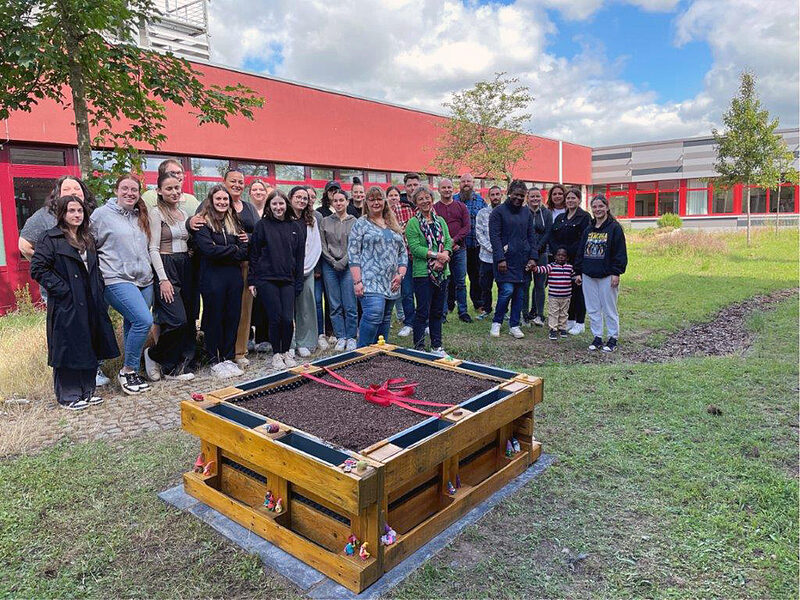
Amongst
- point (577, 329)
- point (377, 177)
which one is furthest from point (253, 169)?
point (577, 329)

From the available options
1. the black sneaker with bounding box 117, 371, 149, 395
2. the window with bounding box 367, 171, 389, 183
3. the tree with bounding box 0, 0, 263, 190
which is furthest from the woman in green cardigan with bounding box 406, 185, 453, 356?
the window with bounding box 367, 171, 389, 183

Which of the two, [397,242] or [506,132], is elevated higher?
[506,132]

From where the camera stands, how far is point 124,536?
10.4ft

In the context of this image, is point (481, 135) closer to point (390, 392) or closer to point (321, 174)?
point (321, 174)

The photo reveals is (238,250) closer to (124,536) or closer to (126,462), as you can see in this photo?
(126,462)

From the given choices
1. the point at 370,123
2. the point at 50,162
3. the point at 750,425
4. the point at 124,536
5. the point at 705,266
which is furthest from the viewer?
the point at 370,123

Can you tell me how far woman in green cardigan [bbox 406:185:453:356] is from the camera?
21.4 feet

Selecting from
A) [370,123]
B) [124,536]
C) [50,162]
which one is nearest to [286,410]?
[124,536]

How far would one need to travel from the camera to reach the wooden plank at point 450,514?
112 inches

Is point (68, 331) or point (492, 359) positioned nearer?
point (68, 331)

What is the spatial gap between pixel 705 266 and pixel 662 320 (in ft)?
25.0

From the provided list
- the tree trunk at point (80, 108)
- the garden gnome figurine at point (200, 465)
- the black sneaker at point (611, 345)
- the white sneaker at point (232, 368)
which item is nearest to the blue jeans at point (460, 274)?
the black sneaker at point (611, 345)

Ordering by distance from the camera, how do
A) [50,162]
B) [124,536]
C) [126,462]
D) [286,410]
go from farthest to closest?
[50,162]
[126,462]
[286,410]
[124,536]

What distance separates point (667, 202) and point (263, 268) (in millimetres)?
44248
